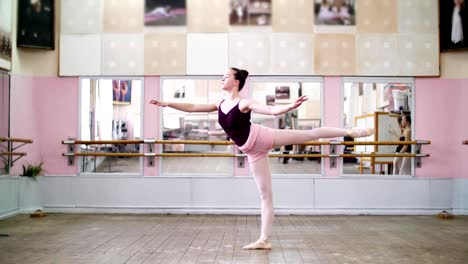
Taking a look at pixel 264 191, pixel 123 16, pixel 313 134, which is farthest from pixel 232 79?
pixel 123 16

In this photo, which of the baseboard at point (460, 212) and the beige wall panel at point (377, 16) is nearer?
the baseboard at point (460, 212)

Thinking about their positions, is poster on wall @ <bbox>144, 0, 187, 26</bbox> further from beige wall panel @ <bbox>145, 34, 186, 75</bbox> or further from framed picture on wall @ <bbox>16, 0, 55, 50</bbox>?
framed picture on wall @ <bbox>16, 0, 55, 50</bbox>

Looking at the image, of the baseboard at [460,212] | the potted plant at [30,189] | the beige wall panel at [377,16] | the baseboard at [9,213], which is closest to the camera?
the baseboard at [9,213]

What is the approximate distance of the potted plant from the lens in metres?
8.45

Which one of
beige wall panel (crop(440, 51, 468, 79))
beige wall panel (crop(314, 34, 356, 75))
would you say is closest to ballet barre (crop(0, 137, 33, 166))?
beige wall panel (crop(314, 34, 356, 75))

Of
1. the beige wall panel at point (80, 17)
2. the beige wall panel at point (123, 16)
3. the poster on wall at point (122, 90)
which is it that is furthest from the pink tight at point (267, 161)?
the beige wall panel at point (80, 17)

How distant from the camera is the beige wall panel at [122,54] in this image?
8.85 m

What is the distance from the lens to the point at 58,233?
257 inches

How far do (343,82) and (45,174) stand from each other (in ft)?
15.8

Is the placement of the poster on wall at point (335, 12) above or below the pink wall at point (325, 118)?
above

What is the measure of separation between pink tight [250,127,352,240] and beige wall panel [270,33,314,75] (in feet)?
12.2

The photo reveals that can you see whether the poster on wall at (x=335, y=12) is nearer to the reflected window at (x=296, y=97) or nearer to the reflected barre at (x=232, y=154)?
the reflected window at (x=296, y=97)

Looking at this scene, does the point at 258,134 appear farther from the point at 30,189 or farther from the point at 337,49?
the point at 30,189

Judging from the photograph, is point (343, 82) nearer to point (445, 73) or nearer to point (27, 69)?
point (445, 73)
